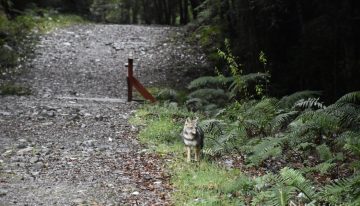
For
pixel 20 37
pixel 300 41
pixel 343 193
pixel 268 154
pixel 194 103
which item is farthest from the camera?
pixel 20 37

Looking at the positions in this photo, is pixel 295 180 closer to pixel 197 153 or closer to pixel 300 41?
pixel 197 153

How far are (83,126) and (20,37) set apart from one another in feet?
37.1

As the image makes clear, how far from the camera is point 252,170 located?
8172 mm

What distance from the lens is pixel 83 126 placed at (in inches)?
461

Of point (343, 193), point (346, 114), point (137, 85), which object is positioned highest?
point (137, 85)

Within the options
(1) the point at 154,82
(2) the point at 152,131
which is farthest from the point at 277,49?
(2) the point at 152,131

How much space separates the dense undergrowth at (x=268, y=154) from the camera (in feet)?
19.8

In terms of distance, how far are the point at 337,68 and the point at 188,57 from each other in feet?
24.0

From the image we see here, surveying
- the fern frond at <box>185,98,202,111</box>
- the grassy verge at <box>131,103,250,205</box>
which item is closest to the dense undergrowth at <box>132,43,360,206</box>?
the grassy verge at <box>131,103,250,205</box>

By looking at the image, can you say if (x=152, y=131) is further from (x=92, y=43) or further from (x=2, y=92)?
(x=92, y=43)

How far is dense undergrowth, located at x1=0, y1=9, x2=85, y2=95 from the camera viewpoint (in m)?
16.5

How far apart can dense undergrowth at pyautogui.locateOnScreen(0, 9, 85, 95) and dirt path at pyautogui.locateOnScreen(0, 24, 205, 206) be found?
1.58 feet

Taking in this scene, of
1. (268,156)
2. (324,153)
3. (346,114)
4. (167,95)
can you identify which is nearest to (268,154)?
(268,156)

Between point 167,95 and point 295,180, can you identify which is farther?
point 167,95
